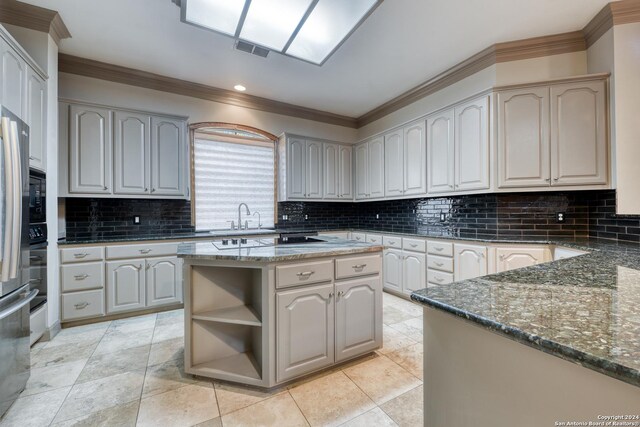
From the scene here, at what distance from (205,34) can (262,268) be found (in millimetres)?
2440

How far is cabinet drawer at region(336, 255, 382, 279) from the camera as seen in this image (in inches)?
76.0

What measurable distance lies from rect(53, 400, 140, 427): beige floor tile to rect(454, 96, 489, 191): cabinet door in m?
3.42

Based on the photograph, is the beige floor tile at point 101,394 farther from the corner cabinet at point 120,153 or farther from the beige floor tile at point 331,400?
the corner cabinet at point 120,153

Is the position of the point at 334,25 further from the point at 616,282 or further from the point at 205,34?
the point at 616,282

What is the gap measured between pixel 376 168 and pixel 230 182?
7.49 ft

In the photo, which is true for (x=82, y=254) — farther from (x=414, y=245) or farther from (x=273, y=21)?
(x=414, y=245)

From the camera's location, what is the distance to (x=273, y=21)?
198cm

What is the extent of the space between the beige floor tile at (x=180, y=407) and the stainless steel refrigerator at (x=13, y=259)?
73cm

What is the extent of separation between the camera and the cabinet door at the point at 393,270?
360cm

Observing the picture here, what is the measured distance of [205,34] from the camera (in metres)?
2.65

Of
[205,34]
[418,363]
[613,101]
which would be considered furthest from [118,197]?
[613,101]

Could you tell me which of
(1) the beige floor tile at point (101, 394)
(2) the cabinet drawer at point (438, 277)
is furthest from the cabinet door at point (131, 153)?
(2) the cabinet drawer at point (438, 277)

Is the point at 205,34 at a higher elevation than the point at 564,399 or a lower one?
higher

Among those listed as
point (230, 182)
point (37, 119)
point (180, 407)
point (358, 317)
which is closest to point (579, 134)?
point (358, 317)
